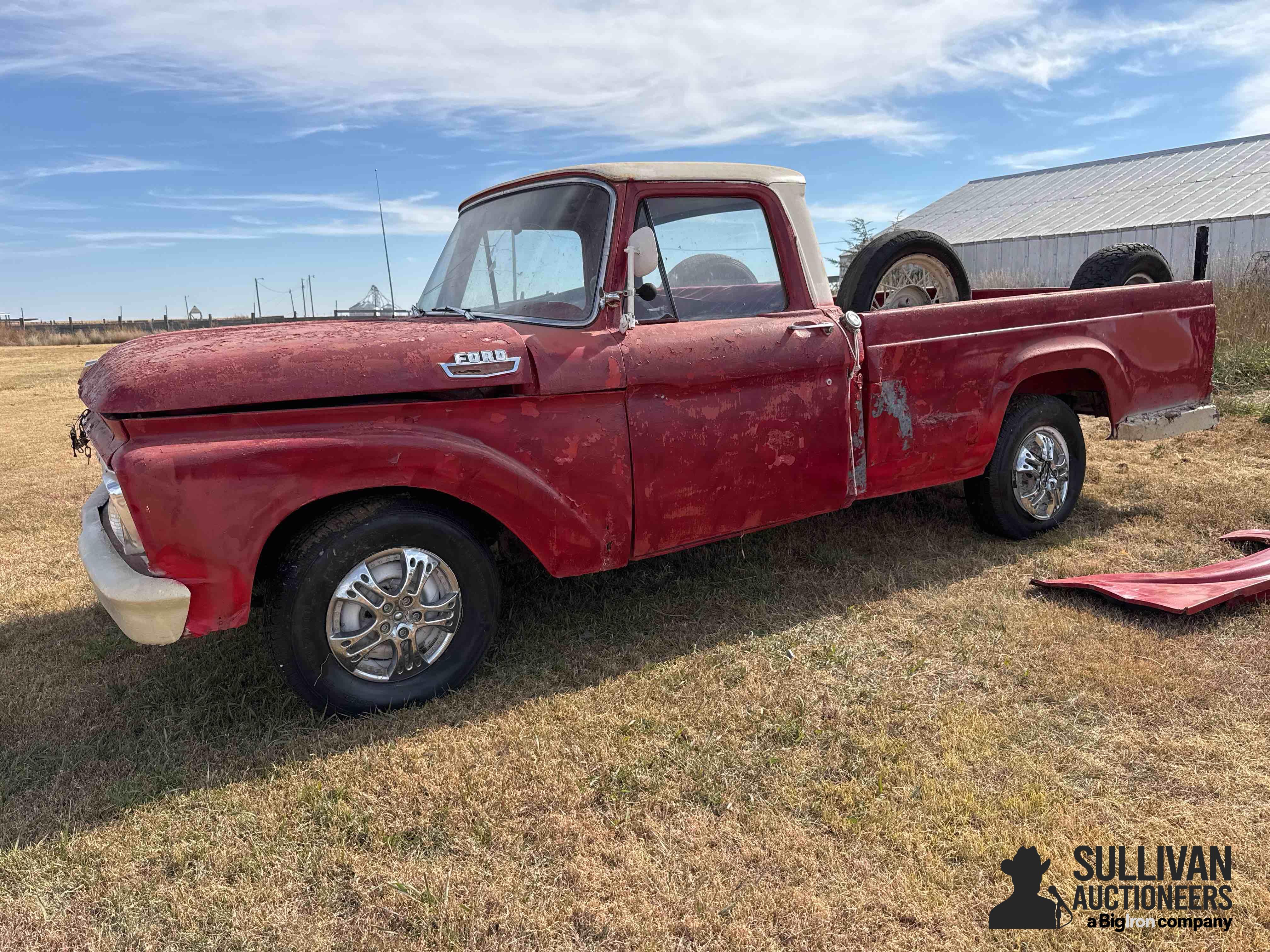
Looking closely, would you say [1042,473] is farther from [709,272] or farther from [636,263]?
[636,263]

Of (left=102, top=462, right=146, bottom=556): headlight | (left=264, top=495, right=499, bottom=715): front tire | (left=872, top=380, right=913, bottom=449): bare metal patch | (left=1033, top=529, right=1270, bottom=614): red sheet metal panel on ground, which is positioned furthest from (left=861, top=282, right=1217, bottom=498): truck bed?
(left=102, top=462, right=146, bottom=556): headlight

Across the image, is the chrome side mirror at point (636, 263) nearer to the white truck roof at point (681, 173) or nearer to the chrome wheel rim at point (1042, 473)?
the white truck roof at point (681, 173)

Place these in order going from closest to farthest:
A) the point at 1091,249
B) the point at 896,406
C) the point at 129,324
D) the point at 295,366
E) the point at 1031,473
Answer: the point at 295,366 → the point at 896,406 → the point at 1031,473 → the point at 1091,249 → the point at 129,324

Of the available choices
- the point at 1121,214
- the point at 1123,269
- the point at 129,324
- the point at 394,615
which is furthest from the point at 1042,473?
the point at 129,324

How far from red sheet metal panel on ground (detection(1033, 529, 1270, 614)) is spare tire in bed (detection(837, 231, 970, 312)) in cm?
166

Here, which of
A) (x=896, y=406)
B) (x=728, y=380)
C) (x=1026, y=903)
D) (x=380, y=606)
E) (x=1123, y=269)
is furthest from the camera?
(x=1123, y=269)

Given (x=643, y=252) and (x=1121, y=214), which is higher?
(x=1121, y=214)

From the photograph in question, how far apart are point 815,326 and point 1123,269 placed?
284 cm

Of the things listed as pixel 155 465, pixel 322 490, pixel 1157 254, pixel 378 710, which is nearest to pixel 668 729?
pixel 378 710

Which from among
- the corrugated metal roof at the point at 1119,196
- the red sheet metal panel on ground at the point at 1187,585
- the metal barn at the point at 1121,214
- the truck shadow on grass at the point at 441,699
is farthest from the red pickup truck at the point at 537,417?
the corrugated metal roof at the point at 1119,196

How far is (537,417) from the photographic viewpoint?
10.8 feet

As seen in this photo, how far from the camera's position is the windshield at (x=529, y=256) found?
3547mm

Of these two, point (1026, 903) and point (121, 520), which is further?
point (121, 520)

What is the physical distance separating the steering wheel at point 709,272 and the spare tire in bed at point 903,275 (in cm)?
59
